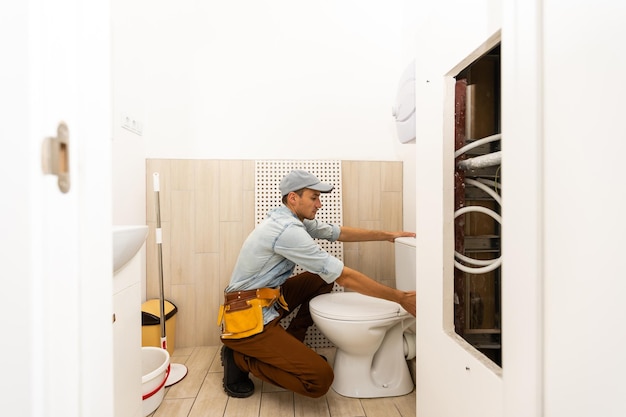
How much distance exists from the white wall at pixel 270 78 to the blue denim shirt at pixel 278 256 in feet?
2.61

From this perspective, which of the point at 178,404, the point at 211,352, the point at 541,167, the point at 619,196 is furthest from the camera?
the point at 211,352

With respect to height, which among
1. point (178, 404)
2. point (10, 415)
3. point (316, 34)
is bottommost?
point (178, 404)

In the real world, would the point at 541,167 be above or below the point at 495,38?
below

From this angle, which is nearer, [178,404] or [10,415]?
[10,415]

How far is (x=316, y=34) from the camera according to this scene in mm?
2451

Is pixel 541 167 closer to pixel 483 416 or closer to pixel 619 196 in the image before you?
pixel 619 196

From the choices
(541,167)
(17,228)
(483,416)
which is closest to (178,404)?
(483,416)

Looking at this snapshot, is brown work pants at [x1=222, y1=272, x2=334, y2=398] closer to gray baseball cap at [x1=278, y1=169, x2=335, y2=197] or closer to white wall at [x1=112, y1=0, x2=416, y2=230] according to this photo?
gray baseball cap at [x1=278, y1=169, x2=335, y2=197]

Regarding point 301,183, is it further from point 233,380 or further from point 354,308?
point 233,380

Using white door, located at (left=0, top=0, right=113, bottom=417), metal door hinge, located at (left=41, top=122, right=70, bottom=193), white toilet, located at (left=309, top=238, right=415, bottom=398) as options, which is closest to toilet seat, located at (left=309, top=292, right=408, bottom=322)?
white toilet, located at (left=309, top=238, right=415, bottom=398)

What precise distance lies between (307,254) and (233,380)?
0.76 meters

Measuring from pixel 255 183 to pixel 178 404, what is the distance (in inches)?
51.0

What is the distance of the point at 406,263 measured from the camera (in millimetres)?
1883

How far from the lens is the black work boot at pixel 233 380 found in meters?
1.77
